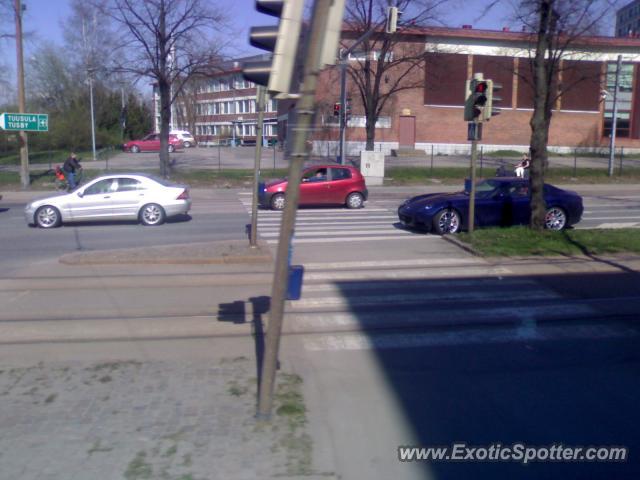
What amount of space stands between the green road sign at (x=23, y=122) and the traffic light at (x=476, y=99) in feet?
71.4

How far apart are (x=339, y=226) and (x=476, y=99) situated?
6.56m

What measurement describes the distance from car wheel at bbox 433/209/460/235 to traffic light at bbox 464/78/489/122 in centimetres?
303

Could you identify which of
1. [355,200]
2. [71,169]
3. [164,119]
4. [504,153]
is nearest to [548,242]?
[355,200]

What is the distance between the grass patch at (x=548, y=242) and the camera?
1380 cm

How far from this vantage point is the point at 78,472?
5035mm

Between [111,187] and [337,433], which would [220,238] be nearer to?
[111,187]

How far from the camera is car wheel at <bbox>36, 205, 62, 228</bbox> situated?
1950 centimetres

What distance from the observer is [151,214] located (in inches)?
789

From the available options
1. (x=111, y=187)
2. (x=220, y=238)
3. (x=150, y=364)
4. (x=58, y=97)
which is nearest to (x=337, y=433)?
(x=150, y=364)

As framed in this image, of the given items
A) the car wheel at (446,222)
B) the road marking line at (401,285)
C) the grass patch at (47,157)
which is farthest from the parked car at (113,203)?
the grass patch at (47,157)

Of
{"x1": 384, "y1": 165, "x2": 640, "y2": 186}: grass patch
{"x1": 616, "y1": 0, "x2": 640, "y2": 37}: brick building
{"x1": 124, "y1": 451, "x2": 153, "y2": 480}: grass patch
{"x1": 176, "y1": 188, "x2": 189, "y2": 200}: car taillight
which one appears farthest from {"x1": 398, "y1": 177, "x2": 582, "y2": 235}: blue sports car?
{"x1": 616, "y1": 0, "x2": 640, "y2": 37}: brick building

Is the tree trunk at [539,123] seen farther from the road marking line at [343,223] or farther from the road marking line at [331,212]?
the road marking line at [331,212]

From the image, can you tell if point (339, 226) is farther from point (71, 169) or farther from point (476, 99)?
point (71, 169)

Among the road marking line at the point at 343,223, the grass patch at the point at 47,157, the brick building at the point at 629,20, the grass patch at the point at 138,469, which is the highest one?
the brick building at the point at 629,20
